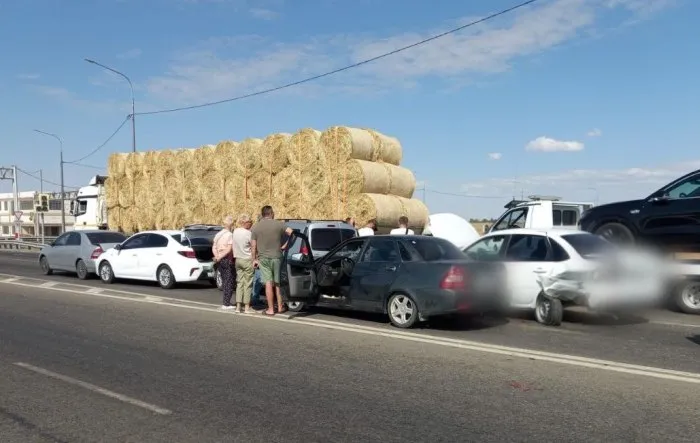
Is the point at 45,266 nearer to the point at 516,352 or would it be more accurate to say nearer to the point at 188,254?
the point at 188,254

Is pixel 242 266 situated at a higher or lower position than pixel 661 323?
higher

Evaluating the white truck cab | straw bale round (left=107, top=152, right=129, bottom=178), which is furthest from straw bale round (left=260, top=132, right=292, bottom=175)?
straw bale round (left=107, top=152, right=129, bottom=178)

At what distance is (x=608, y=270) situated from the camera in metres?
9.64

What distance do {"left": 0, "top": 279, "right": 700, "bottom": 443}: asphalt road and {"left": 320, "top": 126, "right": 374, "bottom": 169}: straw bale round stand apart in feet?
28.7

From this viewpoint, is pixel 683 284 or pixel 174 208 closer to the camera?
pixel 683 284

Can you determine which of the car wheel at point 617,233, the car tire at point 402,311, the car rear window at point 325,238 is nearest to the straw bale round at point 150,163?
the car rear window at point 325,238

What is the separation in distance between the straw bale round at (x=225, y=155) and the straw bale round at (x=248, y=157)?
196 mm

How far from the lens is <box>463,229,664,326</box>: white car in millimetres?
9539

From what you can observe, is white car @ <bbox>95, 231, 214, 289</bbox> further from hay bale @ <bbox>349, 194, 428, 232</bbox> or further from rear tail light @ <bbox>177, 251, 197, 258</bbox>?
hay bale @ <bbox>349, 194, 428, 232</bbox>

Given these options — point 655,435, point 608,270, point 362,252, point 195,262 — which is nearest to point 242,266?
point 362,252

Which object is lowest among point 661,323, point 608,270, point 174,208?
point 661,323

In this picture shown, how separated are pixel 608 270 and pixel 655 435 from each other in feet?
17.7

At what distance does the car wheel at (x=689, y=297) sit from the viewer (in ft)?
36.0

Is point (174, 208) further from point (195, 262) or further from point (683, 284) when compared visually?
point (683, 284)
